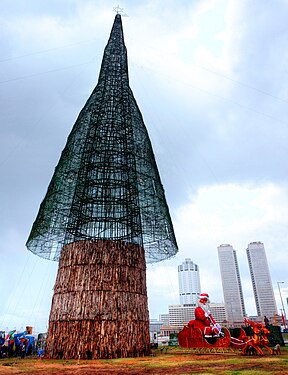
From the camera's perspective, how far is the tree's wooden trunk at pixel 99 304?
632 inches

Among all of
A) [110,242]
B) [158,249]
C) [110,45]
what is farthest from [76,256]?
[110,45]

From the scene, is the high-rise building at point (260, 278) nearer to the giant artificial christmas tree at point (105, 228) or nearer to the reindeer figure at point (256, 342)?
the giant artificial christmas tree at point (105, 228)

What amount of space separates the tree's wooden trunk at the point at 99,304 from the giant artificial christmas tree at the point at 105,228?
0.17 ft

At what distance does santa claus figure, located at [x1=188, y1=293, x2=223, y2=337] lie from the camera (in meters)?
19.1

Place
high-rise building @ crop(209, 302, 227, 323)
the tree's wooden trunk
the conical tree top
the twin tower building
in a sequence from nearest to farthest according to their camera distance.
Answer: the tree's wooden trunk < the conical tree top < the twin tower building < high-rise building @ crop(209, 302, 227, 323)

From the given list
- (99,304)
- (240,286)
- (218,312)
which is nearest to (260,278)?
(240,286)

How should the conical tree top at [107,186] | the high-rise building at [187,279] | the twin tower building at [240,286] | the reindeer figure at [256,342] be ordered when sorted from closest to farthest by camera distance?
the reindeer figure at [256,342], the conical tree top at [107,186], the twin tower building at [240,286], the high-rise building at [187,279]

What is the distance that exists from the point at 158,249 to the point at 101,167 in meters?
9.00

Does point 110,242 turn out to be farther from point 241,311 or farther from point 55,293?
point 241,311

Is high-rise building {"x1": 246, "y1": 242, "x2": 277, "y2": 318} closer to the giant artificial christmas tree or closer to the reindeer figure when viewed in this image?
the giant artificial christmas tree

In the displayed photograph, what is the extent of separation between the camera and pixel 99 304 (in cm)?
1658

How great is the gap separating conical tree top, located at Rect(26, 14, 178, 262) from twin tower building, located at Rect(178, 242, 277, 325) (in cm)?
8248

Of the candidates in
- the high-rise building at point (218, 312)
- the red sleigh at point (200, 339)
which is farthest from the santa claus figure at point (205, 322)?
the high-rise building at point (218, 312)

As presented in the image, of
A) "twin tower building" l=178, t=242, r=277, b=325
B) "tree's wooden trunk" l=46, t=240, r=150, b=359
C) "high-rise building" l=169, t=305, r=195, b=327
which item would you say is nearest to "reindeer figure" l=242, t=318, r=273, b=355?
"tree's wooden trunk" l=46, t=240, r=150, b=359
